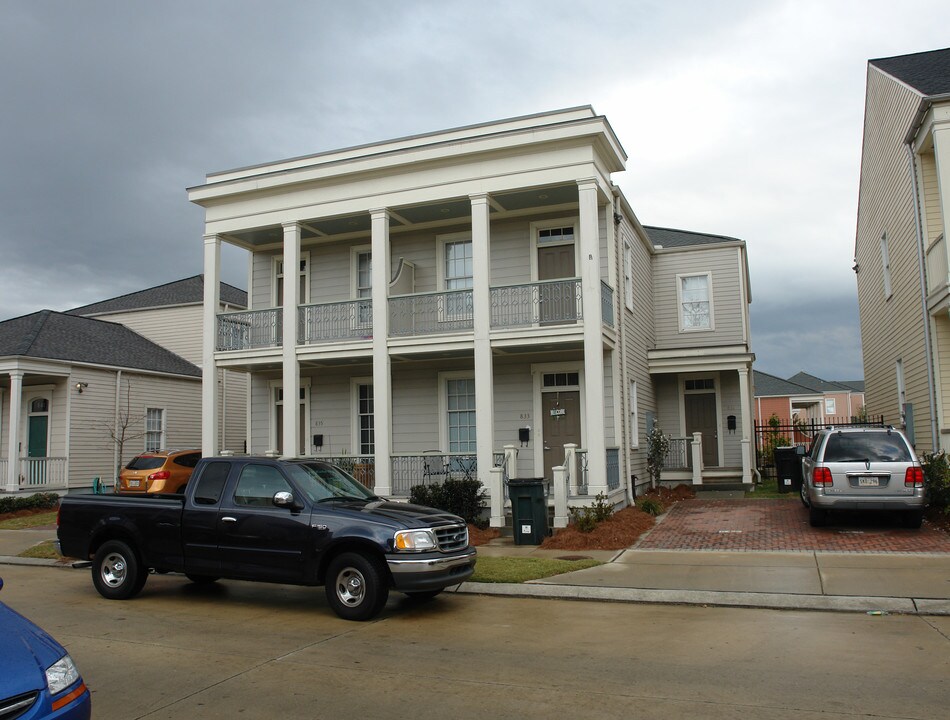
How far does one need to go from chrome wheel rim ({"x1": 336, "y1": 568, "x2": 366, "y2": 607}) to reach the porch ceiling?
977 cm

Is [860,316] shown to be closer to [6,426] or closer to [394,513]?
[394,513]

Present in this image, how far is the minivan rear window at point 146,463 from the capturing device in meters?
19.3

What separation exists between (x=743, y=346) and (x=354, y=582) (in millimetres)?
15031

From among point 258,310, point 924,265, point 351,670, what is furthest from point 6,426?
point 924,265

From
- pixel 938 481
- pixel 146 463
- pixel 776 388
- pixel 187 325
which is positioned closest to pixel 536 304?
pixel 938 481

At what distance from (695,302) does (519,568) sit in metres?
14.4

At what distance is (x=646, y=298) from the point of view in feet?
71.8

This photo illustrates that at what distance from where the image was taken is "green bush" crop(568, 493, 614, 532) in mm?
13641

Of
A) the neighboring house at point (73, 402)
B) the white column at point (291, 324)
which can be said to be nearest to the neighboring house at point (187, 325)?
the neighboring house at point (73, 402)

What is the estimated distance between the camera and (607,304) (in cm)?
1680

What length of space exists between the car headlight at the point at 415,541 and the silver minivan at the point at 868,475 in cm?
741

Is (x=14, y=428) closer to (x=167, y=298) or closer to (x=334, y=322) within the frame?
(x=167, y=298)

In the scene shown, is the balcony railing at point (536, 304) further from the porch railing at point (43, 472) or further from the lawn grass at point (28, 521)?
the porch railing at point (43, 472)

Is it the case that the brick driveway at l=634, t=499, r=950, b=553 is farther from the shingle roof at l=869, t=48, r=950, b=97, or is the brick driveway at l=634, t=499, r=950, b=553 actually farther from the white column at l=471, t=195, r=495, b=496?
the shingle roof at l=869, t=48, r=950, b=97
